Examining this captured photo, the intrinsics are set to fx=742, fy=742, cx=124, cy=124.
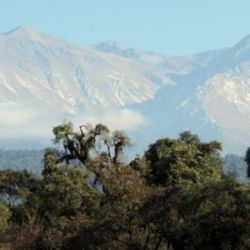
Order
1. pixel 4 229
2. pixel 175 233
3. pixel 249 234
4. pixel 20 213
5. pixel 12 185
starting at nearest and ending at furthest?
pixel 249 234
pixel 175 233
pixel 4 229
pixel 20 213
pixel 12 185

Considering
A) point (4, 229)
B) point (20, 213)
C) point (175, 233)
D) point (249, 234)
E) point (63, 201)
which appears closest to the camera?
point (249, 234)

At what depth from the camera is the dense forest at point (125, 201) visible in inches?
1578

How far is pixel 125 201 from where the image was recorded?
42719 mm

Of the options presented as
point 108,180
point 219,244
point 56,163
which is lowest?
point 219,244

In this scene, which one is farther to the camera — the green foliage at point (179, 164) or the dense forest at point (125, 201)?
the green foliage at point (179, 164)

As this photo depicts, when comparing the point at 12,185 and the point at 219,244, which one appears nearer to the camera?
the point at 219,244

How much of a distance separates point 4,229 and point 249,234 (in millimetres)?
21106

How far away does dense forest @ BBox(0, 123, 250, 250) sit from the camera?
132ft

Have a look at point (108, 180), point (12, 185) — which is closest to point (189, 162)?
point (108, 180)

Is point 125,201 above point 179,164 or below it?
below

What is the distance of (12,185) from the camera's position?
7694 cm

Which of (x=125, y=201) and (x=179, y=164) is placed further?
(x=179, y=164)

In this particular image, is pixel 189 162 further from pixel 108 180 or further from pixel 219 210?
pixel 219 210

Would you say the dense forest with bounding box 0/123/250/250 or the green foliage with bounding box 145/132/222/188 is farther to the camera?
the green foliage with bounding box 145/132/222/188
